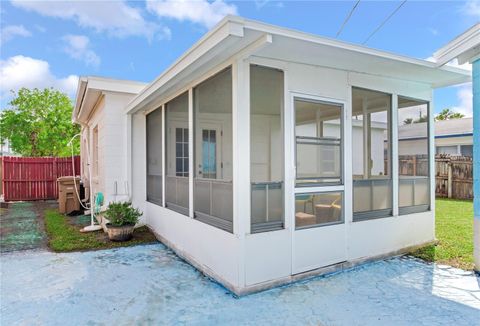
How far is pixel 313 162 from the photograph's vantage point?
4.16 meters

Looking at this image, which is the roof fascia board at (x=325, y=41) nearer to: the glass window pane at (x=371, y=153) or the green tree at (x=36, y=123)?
the glass window pane at (x=371, y=153)

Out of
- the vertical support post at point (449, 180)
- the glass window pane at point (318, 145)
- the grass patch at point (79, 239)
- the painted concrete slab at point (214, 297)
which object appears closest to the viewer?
the painted concrete slab at point (214, 297)

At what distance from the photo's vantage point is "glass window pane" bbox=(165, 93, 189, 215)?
5.08m

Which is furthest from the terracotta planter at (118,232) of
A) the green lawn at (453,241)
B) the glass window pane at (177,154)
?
the green lawn at (453,241)

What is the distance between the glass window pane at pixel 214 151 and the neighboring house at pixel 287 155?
2 centimetres

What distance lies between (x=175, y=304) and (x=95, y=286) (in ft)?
3.86

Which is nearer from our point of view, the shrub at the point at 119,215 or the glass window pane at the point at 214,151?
the glass window pane at the point at 214,151

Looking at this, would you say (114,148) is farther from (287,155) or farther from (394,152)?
(394,152)

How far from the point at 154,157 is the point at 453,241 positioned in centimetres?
584

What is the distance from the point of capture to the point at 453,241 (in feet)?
18.1

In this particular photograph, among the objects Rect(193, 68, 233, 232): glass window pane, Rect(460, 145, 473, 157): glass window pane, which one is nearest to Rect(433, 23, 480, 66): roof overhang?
Rect(193, 68, 233, 232): glass window pane

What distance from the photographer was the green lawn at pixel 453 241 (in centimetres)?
457

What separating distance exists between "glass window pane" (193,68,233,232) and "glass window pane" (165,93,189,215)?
0.38 meters

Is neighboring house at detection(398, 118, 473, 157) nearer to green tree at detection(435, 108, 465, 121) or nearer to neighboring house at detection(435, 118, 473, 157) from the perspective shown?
neighboring house at detection(435, 118, 473, 157)
